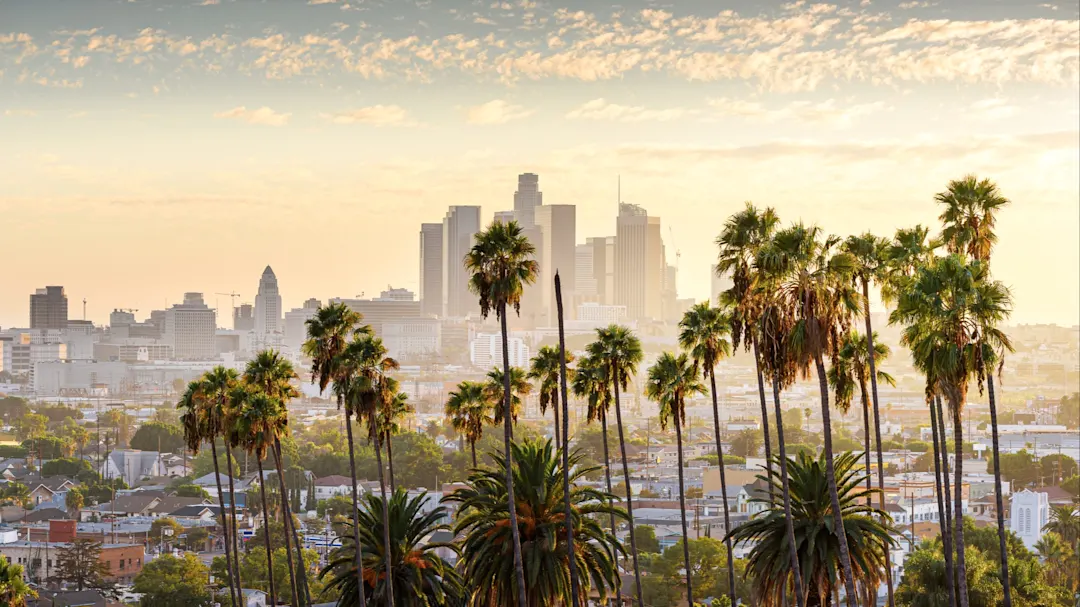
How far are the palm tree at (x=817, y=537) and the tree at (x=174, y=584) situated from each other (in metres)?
44.7

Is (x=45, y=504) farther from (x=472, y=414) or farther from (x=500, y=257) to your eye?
(x=500, y=257)

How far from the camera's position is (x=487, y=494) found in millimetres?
33438

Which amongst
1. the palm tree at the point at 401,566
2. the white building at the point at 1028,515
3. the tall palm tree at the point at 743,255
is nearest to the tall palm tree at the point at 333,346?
the palm tree at the point at 401,566

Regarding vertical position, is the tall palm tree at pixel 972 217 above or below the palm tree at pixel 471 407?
above

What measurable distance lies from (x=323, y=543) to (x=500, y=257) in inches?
3147

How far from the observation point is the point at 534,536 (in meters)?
33.0

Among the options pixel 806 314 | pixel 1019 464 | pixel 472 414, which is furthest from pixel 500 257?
pixel 1019 464

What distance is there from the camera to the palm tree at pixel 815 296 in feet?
93.3

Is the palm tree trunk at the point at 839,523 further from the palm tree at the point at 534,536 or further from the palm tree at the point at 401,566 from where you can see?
the palm tree at the point at 401,566

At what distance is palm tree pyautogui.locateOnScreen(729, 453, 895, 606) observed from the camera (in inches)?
1169

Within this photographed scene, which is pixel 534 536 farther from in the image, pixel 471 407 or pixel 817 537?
pixel 471 407

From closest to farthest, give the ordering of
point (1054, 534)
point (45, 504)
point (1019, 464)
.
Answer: point (1054, 534), point (45, 504), point (1019, 464)

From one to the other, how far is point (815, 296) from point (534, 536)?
383 inches

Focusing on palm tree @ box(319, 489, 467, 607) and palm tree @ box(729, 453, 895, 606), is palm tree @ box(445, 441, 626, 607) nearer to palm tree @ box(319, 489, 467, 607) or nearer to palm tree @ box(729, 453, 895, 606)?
palm tree @ box(319, 489, 467, 607)
